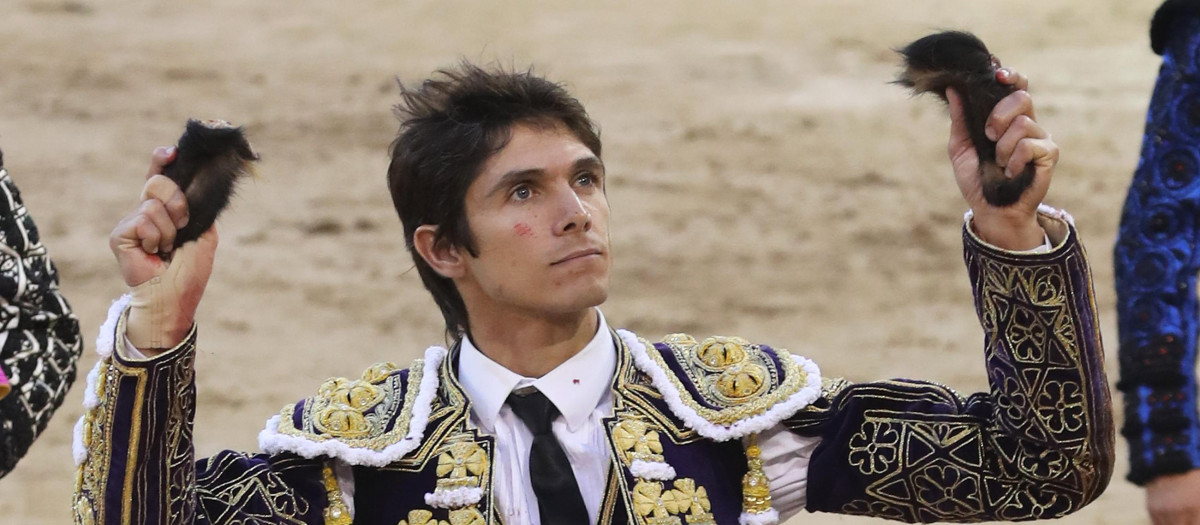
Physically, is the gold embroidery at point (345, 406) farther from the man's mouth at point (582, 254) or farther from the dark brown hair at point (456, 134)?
the man's mouth at point (582, 254)

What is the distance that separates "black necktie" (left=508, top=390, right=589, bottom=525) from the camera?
334 cm

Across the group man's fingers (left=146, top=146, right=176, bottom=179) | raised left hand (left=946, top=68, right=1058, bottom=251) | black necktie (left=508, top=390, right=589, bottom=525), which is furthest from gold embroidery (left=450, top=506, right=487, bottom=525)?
raised left hand (left=946, top=68, right=1058, bottom=251)

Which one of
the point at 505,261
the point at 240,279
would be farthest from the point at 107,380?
the point at 240,279

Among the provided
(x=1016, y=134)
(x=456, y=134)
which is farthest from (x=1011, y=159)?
(x=456, y=134)

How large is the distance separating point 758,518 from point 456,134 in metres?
0.86

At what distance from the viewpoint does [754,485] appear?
3.37 m

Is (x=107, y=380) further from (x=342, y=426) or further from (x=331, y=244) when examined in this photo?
(x=331, y=244)

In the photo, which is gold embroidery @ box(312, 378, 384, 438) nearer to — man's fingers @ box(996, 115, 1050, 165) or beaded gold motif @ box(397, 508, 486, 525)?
beaded gold motif @ box(397, 508, 486, 525)

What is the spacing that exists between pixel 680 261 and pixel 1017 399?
15.9 feet

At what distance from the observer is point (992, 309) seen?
124 inches

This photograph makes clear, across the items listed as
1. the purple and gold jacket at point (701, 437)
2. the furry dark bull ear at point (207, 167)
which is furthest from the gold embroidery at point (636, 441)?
the furry dark bull ear at point (207, 167)

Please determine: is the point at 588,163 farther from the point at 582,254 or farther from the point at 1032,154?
the point at 1032,154

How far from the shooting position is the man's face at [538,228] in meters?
3.33

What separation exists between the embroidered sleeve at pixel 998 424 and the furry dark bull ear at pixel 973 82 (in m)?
0.12
